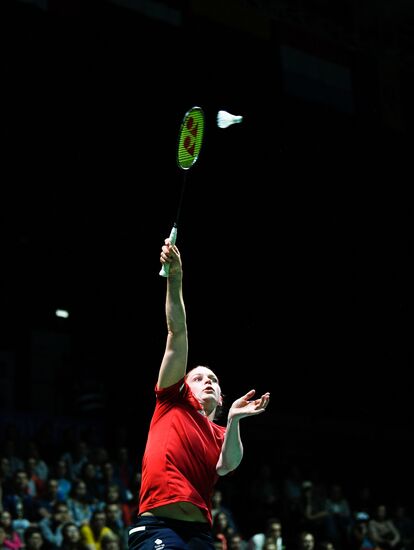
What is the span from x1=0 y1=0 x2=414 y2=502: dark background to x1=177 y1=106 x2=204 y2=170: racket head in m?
7.65

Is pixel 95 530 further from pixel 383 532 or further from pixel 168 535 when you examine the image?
pixel 168 535

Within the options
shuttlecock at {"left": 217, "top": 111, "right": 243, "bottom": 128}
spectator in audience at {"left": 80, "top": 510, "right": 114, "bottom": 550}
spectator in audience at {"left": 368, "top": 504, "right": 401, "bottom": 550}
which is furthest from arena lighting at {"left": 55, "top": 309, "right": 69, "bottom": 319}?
shuttlecock at {"left": 217, "top": 111, "right": 243, "bottom": 128}

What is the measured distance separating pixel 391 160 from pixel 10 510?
8.86 meters

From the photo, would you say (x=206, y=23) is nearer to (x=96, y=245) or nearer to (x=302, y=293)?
(x=96, y=245)

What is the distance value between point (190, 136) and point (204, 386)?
1721 mm

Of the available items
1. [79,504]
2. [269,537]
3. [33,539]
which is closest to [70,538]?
[33,539]

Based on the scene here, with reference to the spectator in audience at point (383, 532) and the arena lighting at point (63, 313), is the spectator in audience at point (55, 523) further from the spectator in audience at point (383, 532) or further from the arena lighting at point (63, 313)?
the arena lighting at point (63, 313)

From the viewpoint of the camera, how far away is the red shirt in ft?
16.4

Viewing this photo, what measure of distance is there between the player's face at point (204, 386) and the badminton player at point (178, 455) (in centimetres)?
9

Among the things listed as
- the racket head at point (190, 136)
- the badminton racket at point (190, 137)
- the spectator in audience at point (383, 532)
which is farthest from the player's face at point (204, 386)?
the spectator in audience at point (383, 532)

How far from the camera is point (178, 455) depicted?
5074 millimetres

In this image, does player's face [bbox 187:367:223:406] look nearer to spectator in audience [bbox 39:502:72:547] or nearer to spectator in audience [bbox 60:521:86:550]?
spectator in audience [bbox 60:521:86:550]

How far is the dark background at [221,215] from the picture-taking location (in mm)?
14109

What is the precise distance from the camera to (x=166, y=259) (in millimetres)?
5109
